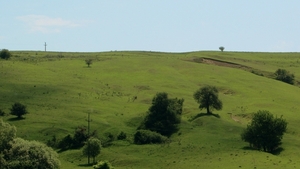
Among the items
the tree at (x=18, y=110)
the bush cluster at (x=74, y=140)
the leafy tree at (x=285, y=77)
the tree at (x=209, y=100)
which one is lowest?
the bush cluster at (x=74, y=140)

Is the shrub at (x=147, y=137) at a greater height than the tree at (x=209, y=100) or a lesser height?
lesser

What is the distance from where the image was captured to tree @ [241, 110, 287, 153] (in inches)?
3196

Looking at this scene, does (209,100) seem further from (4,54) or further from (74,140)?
(4,54)

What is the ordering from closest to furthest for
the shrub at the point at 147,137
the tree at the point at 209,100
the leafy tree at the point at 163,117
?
the shrub at the point at 147,137, the leafy tree at the point at 163,117, the tree at the point at 209,100

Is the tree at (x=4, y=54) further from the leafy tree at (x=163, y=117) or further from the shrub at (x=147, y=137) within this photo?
the shrub at (x=147, y=137)

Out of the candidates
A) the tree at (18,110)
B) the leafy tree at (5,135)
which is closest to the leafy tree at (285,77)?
the tree at (18,110)

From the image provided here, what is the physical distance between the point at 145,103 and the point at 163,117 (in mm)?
15670

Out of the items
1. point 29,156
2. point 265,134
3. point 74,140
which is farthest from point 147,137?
point 29,156

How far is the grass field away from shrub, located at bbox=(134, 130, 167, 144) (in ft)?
5.71

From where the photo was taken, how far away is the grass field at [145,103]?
7531 cm

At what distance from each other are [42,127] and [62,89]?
26355 millimetres

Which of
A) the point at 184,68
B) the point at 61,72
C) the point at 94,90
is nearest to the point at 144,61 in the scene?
the point at 184,68

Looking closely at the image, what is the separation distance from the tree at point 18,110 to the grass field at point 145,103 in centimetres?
143

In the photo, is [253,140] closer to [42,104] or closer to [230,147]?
[230,147]
